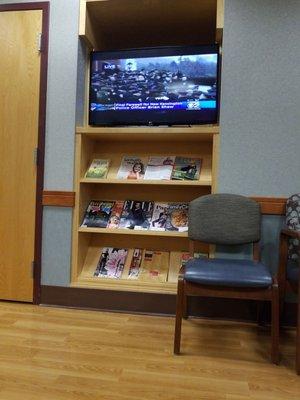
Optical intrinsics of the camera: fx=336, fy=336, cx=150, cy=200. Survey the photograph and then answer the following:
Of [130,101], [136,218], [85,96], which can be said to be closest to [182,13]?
[130,101]

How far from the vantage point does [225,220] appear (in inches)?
87.4

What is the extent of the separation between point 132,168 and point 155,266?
A: 79 centimetres

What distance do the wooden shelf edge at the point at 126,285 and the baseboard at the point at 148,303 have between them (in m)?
0.03

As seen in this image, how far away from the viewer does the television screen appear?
97.0 inches

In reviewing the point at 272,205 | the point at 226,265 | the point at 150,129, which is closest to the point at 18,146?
the point at 150,129

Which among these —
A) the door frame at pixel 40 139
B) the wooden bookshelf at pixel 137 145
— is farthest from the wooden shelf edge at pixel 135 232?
the door frame at pixel 40 139

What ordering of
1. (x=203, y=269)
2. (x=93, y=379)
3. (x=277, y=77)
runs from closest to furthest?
1. (x=93, y=379)
2. (x=203, y=269)
3. (x=277, y=77)

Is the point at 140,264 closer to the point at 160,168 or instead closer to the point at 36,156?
the point at 160,168

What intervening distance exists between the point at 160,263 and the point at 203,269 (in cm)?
86

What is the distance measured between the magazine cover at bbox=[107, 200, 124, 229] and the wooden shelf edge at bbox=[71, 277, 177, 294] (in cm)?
42

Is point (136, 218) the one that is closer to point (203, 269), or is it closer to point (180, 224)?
point (180, 224)

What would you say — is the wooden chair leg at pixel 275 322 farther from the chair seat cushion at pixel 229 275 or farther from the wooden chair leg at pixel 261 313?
the wooden chair leg at pixel 261 313

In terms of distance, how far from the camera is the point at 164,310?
2396 mm

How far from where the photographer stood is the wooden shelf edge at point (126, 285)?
7.97 ft
